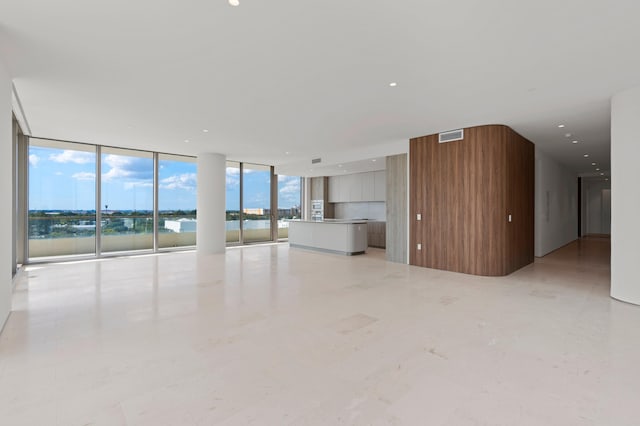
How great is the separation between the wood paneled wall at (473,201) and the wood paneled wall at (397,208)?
0.26m

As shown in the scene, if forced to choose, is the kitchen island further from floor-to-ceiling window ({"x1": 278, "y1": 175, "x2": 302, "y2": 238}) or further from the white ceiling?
the white ceiling

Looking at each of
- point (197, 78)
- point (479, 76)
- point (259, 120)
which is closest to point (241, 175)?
point (259, 120)

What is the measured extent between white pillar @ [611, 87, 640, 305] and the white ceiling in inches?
12.6

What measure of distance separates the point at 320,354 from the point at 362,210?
926 centimetres

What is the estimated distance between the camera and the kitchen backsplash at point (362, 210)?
11.0m

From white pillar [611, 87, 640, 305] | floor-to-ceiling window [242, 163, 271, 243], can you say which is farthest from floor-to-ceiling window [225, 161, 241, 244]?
white pillar [611, 87, 640, 305]

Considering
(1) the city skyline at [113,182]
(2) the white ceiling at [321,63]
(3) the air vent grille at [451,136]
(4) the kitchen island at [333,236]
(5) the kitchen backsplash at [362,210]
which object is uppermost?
(2) the white ceiling at [321,63]

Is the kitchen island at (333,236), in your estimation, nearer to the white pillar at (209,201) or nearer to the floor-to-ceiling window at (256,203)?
the floor-to-ceiling window at (256,203)

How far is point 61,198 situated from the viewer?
25.6 ft

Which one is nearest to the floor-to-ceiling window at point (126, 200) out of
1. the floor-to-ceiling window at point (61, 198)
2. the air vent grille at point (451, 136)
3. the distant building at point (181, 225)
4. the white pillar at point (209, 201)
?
the floor-to-ceiling window at point (61, 198)

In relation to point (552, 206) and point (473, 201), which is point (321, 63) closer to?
point (473, 201)

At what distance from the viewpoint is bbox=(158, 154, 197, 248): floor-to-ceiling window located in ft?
31.0

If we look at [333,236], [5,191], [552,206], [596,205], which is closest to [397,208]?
[333,236]

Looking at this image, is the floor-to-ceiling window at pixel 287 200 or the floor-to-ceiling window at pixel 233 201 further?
the floor-to-ceiling window at pixel 287 200
